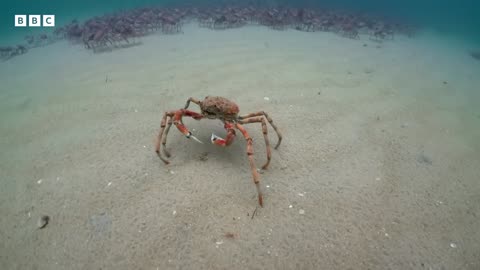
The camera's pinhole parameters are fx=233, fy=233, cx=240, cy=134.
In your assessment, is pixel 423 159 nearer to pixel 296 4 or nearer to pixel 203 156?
pixel 203 156

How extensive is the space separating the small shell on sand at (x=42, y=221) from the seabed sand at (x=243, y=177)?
6cm

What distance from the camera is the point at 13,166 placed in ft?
10.7

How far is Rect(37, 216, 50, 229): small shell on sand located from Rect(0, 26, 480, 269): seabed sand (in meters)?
0.06

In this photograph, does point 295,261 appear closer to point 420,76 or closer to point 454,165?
point 454,165

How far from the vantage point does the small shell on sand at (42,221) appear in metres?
2.46

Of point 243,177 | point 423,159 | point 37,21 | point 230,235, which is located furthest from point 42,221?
point 37,21

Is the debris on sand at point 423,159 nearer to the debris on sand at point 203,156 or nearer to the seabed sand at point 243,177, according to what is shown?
the seabed sand at point 243,177

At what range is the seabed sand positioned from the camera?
2.26m

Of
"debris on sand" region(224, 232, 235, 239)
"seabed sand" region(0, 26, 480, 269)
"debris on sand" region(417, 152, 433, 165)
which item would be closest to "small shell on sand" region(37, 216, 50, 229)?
"seabed sand" region(0, 26, 480, 269)

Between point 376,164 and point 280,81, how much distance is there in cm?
292

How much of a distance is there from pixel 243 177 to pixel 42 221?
7.37ft

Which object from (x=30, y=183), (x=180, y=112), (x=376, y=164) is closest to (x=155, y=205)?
(x=180, y=112)

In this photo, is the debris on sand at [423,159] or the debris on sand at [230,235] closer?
the debris on sand at [230,235]

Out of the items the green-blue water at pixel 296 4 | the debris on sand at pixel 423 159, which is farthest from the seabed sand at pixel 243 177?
the green-blue water at pixel 296 4
